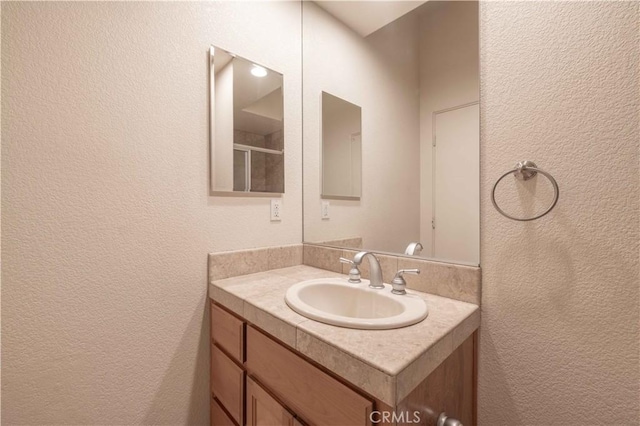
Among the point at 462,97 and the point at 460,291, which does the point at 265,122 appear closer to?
the point at 462,97

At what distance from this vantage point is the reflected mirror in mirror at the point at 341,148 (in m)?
1.42

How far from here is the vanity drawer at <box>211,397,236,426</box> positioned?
3.52 ft

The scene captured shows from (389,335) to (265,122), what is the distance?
3.71 ft

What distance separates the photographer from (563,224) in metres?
0.75

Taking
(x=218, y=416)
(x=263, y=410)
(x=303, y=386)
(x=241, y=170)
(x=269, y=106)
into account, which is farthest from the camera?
(x=269, y=106)

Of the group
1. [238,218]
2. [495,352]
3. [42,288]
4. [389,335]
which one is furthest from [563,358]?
[42,288]

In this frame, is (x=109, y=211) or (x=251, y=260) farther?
(x=251, y=260)

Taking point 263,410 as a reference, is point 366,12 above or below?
above

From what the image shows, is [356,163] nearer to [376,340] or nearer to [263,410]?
[376,340]

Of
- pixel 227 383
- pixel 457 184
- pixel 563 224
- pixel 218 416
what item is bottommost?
pixel 218 416

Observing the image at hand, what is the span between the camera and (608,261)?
0.69 m

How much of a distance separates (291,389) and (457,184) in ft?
2.85

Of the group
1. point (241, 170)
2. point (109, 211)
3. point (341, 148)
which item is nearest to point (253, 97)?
point (241, 170)

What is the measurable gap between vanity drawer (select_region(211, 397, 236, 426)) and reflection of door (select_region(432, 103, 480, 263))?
3.44 ft
